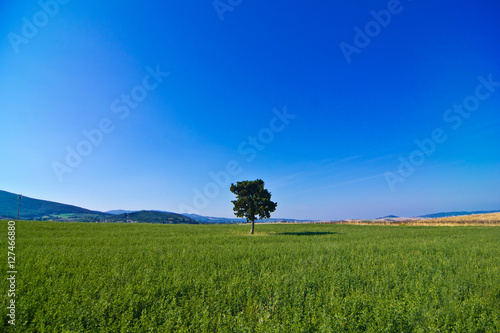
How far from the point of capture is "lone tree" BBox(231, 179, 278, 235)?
33531 millimetres

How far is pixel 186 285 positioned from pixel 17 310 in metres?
4.04

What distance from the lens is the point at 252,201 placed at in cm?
3416

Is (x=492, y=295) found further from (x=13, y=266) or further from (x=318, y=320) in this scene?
(x=13, y=266)

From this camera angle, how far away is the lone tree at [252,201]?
33.5 meters

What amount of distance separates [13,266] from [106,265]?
339 centimetres

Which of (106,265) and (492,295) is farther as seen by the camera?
(106,265)

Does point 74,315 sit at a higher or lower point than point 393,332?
higher

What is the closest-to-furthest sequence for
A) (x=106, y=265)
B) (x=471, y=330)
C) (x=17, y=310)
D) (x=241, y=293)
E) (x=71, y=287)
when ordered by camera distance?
(x=471, y=330)
(x=17, y=310)
(x=241, y=293)
(x=71, y=287)
(x=106, y=265)

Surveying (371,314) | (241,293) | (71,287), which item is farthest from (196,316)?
(71,287)

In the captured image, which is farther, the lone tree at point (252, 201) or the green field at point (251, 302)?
the lone tree at point (252, 201)

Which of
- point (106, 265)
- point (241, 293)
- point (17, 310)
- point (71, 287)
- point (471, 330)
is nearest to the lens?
point (471, 330)

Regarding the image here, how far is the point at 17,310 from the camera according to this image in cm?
507

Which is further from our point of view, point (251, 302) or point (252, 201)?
point (252, 201)

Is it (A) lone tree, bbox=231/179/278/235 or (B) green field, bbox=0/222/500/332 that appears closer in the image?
(B) green field, bbox=0/222/500/332
